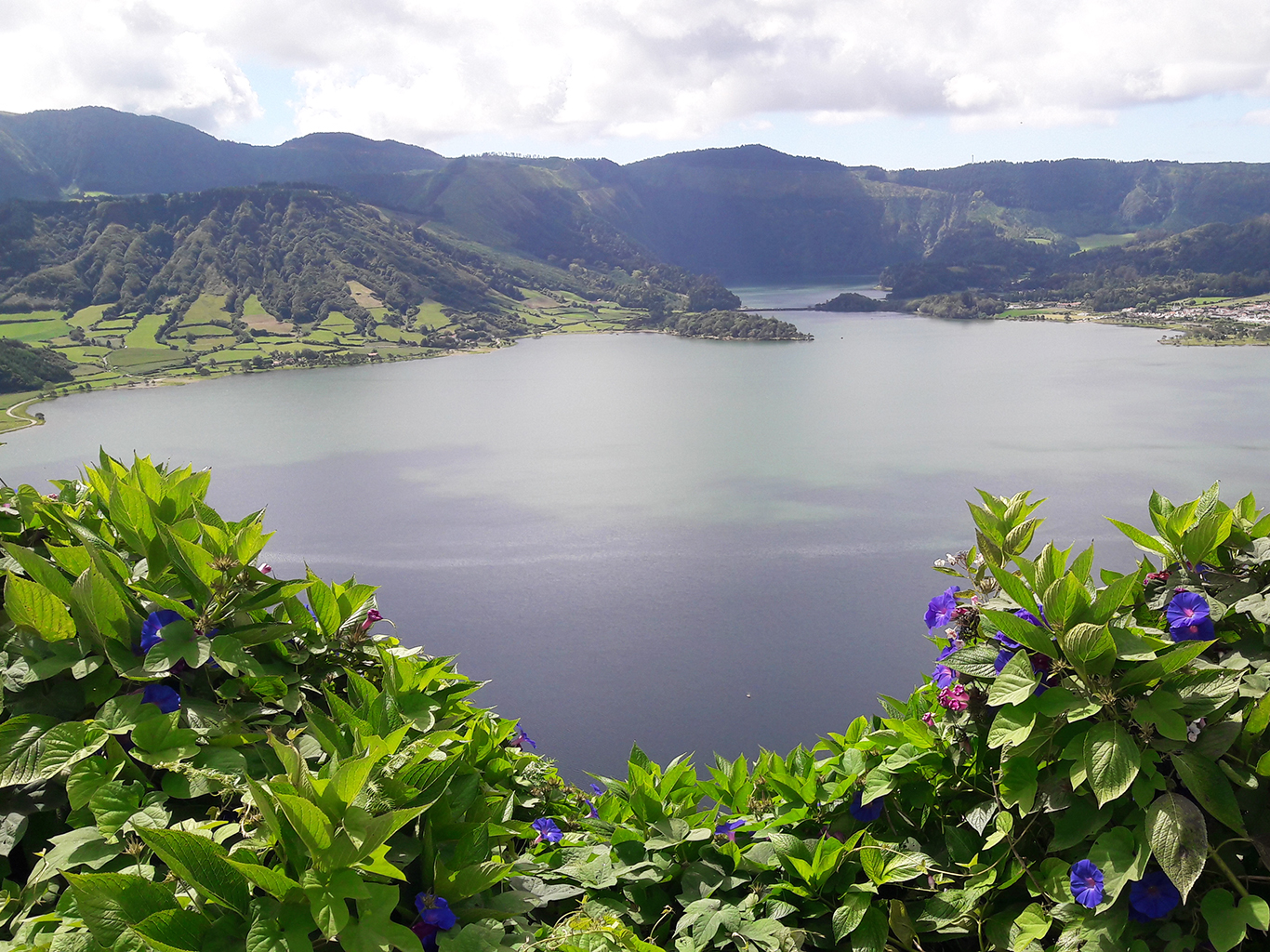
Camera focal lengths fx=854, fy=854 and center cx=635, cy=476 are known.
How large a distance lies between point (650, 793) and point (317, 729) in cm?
126

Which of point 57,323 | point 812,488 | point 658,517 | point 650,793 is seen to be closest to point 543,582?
point 658,517

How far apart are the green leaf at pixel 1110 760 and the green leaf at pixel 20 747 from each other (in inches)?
111

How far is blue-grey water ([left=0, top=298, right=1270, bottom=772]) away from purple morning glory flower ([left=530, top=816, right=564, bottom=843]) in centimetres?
1087

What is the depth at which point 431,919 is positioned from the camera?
2039 millimetres

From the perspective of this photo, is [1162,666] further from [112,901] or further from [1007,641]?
[112,901]

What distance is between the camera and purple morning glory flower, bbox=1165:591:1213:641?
2576 mm

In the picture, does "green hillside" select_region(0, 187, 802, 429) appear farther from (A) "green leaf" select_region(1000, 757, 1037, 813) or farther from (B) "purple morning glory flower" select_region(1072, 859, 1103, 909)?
(B) "purple morning glory flower" select_region(1072, 859, 1103, 909)

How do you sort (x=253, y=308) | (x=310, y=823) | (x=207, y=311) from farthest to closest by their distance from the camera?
(x=253, y=308) → (x=207, y=311) → (x=310, y=823)

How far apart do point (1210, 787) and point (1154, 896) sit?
33cm

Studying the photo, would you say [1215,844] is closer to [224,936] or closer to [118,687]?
[224,936]

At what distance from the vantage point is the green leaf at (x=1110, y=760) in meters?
2.23

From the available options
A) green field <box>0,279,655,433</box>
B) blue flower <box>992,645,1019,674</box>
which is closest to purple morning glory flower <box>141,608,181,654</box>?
blue flower <box>992,645,1019,674</box>

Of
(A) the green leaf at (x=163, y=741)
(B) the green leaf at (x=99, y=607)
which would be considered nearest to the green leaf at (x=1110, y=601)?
(A) the green leaf at (x=163, y=741)

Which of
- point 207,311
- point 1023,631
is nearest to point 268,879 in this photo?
point 1023,631
